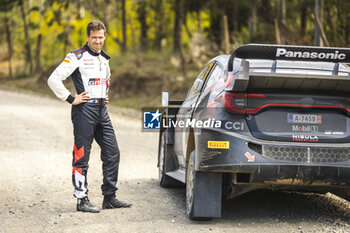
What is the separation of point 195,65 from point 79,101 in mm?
24056

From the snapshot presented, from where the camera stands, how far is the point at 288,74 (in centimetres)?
561

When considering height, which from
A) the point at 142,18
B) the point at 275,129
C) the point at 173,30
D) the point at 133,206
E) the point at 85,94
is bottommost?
the point at 133,206

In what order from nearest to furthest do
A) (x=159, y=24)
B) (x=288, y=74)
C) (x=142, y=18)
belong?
(x=288, y=74), (x=142, y=18), (x=159, y=24)

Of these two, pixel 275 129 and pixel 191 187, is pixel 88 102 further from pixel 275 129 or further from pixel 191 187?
pixel 275 129

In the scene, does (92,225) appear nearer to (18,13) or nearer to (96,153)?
(96,153)

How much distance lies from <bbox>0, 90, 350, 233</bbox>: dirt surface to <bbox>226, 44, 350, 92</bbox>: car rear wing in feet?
4.55

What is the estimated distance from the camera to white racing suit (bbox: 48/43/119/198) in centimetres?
659

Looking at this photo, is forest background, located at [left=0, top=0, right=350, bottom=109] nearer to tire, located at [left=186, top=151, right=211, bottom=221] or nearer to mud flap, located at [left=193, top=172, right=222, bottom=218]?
tire, located at [left=186, top=151, right=211, bottom=221]

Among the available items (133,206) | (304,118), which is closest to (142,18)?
(133,206)

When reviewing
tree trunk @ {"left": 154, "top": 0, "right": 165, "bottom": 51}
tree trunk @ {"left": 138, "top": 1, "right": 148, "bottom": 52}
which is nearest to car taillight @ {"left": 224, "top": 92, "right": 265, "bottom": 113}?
tree trunk @ {"left": 138, "top": 1, "right": 148, "bottom": 52}

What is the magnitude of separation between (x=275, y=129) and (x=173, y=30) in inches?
1258

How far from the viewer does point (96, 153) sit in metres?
11.9

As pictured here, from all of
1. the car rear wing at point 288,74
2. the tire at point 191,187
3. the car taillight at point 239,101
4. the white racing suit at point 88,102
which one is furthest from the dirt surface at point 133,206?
the car rear wing at point 288,74

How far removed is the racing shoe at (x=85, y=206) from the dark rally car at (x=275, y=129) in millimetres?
1227
